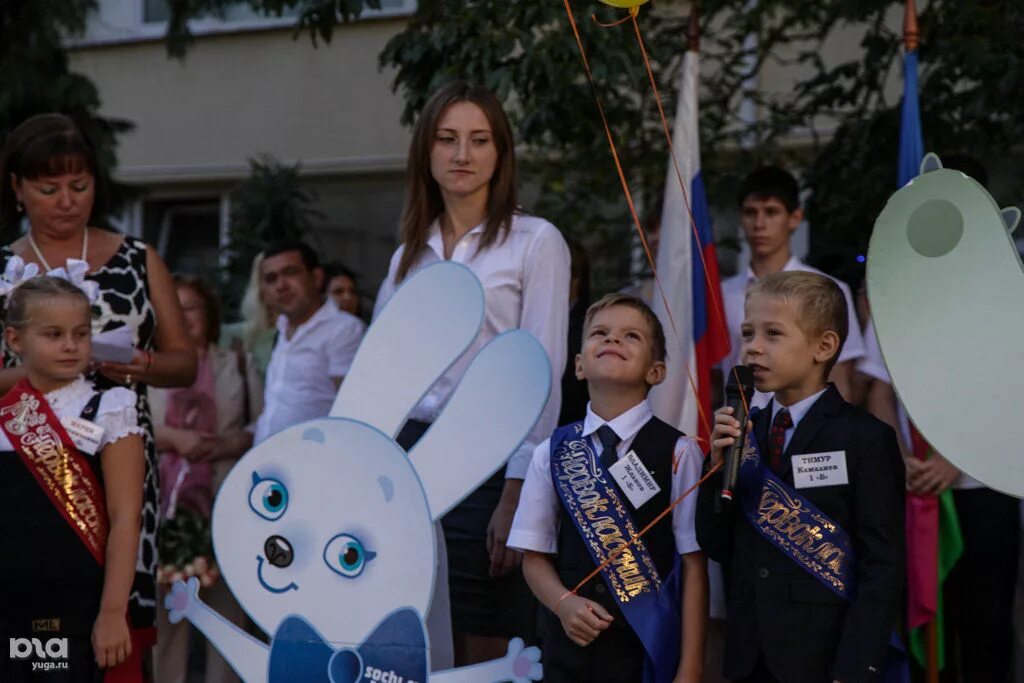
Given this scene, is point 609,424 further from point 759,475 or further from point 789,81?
point 789,81

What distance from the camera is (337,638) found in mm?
3918

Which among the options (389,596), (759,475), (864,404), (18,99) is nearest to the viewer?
(759,475)

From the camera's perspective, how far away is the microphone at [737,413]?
10.9ft

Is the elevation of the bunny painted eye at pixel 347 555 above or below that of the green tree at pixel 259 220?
below

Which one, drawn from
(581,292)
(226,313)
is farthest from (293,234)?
(581,292)

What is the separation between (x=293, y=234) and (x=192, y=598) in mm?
5561

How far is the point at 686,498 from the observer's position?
12.1 feet

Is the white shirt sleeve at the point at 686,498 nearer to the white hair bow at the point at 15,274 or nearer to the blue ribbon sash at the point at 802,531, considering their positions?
the blue ribbon sash at the point at 802,531

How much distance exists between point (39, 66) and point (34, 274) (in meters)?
3.05

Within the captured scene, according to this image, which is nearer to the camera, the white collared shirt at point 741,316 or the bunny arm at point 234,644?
the bunny arm at point 234,644

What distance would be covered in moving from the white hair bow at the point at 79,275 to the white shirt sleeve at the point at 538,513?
57.1 inches

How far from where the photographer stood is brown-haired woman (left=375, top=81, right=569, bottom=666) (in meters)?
3.96

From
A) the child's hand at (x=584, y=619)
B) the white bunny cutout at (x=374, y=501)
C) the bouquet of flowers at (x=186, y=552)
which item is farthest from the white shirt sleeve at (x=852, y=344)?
the bouquet of flowers at (x=186, y=552)

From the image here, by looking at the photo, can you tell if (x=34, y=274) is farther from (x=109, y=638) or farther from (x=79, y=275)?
(x=109, y=638)
